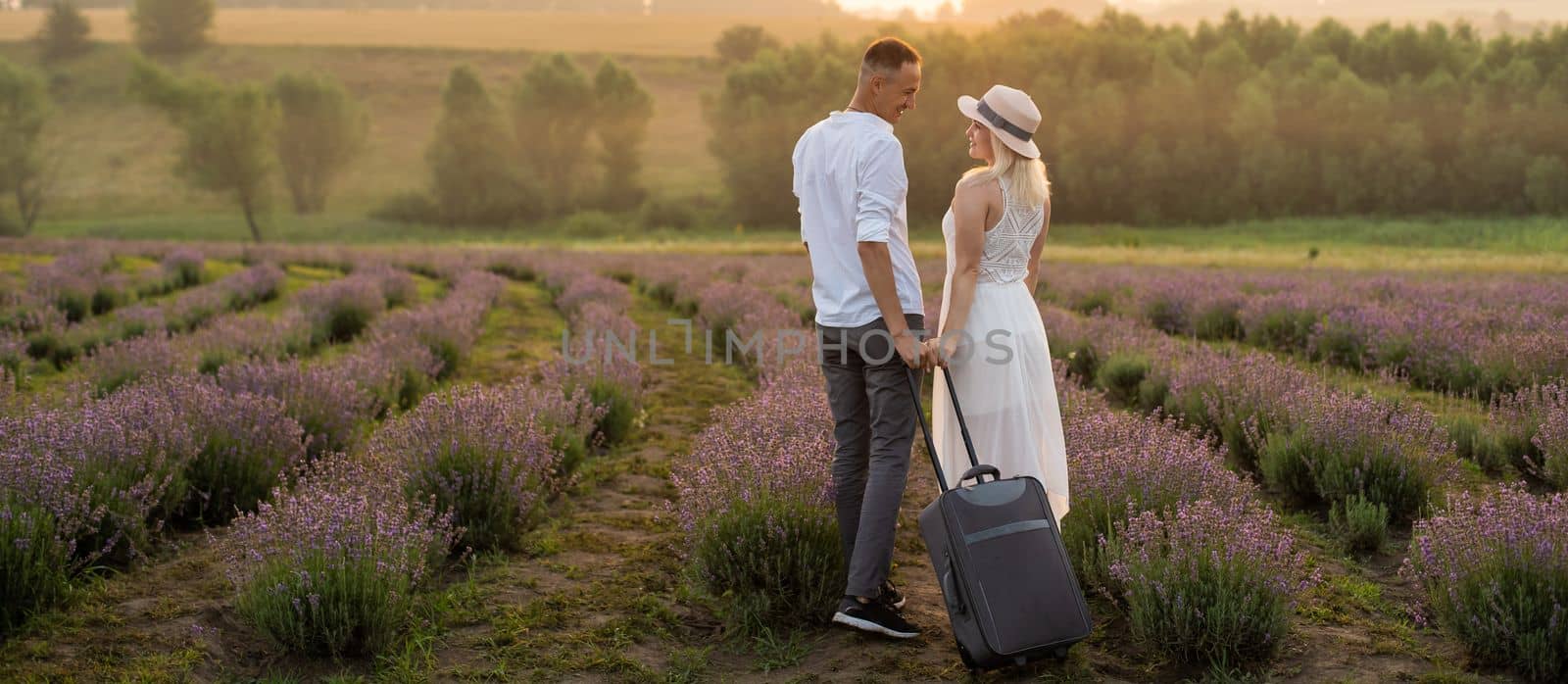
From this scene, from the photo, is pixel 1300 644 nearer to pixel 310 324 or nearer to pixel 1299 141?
pixel 310 324

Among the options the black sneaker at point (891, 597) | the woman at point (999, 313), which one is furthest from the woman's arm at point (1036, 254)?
the black sneaker at point (891, 597)

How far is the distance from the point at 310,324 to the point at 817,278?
314 inches

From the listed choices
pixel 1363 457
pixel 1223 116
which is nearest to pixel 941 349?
pixel 1363 457

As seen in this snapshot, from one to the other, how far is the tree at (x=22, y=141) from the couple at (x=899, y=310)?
5434cm

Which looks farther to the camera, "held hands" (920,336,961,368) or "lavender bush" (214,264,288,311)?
"lavender bush" (214,264,288,311)

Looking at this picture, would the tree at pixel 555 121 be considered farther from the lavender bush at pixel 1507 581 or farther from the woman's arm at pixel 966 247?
the lavender bush at pixel 1507 581

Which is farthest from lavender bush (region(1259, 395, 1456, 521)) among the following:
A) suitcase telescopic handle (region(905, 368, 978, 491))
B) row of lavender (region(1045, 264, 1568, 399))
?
suitcase telescopic handle (region(905, 368, 978, 491))

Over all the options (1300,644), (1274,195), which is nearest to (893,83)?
(1300,644)

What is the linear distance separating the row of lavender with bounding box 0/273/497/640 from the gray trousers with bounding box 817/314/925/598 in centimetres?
243

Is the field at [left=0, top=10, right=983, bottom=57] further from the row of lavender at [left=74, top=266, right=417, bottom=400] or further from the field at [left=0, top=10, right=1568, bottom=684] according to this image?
the field at [left=0, top=10, right=1568, bottom=684]

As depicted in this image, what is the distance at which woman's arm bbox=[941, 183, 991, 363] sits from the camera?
3693mm

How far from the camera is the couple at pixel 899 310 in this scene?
11.4 feet

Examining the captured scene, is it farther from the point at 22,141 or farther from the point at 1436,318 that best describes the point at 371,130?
the point at 1436,318

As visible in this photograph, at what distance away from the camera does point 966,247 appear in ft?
12.2
